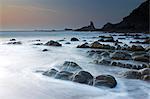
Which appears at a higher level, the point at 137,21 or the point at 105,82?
the point at 137,21

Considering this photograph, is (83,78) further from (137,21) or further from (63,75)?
A: (137,21)

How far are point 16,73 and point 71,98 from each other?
4685 mm

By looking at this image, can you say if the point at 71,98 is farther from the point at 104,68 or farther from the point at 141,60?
the point at 141,60

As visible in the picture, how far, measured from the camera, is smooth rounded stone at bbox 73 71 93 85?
8.70 m

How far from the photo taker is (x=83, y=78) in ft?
29.0

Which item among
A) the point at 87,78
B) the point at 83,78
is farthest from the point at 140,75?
the point at 83,78

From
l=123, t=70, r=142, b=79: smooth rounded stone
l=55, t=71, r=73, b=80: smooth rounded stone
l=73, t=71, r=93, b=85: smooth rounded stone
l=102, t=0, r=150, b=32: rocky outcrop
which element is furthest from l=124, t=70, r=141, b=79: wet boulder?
l=102, t=0, r=150, b=32: rocky outcrop

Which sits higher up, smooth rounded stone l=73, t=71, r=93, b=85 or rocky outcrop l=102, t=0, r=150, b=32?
rocky outcrop l=102, t=0, r=150, b=32

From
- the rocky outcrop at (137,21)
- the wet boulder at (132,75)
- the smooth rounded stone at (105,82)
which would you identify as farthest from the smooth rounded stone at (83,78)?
the rocky outcrop at (137,21)

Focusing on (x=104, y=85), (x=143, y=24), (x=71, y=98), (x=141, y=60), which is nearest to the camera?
(x=71, y=98)

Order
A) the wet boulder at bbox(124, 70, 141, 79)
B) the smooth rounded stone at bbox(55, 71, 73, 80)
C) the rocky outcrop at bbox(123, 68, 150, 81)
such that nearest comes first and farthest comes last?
the smooth rounded stone at bbox(55, 71, 73, 80) < the rocky outcrop at bbox(123, 68, 150, 81) < the wet boulder at bbox(124, 70, 141, 79)

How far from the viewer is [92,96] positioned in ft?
24.6

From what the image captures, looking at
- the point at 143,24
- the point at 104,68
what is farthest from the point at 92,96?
the point at 143,24

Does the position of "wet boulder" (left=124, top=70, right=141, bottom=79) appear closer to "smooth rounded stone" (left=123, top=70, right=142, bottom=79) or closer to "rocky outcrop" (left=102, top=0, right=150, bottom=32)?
"smooth rounded stone" (left=123, top=70, right=142, bottom=79)
